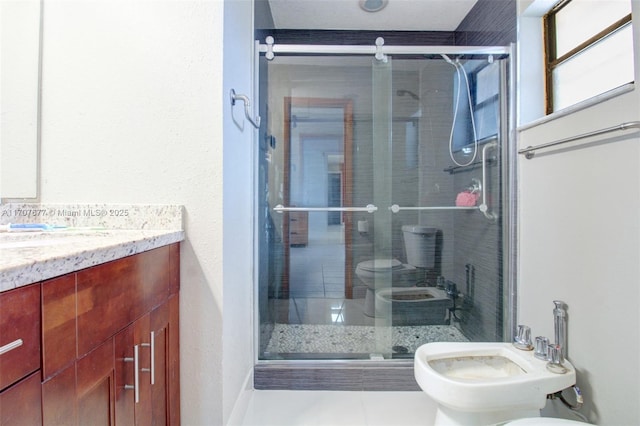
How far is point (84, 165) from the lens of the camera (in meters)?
1.06

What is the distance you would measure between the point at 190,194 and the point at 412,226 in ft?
4.88

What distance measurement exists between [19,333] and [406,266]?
1930 millimetres

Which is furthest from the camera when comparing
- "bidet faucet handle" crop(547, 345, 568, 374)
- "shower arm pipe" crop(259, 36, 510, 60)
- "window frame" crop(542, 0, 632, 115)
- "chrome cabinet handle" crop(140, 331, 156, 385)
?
"shower arm pipe" crop(259, 36, 510, 60)

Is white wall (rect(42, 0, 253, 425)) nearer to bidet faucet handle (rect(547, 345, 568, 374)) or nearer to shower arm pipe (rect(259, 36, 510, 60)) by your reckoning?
shower arm pipe (rect(259, 36, 510, 60))

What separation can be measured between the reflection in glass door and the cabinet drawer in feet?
4.53

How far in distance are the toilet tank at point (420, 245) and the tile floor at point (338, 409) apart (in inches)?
32.7

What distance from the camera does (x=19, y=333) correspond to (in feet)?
1.61

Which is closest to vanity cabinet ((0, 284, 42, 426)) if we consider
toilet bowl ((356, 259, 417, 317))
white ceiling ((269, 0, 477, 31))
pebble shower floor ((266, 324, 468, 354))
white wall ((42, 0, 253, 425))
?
white wall ((42, 0, 253, 425))

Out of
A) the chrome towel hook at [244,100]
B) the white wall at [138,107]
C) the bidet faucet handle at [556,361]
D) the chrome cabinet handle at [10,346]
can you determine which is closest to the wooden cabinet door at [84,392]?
the chrome cabinet handle at [10,346]

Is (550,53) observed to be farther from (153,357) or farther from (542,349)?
(153,357)

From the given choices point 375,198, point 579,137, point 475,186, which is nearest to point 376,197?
point 375,198

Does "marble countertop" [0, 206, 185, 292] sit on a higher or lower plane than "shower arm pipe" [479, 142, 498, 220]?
lower

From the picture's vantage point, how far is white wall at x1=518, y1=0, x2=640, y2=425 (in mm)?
997

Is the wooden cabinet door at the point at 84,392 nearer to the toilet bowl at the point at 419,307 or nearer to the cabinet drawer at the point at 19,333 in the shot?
the cabinet drawer at the point at 19,333
